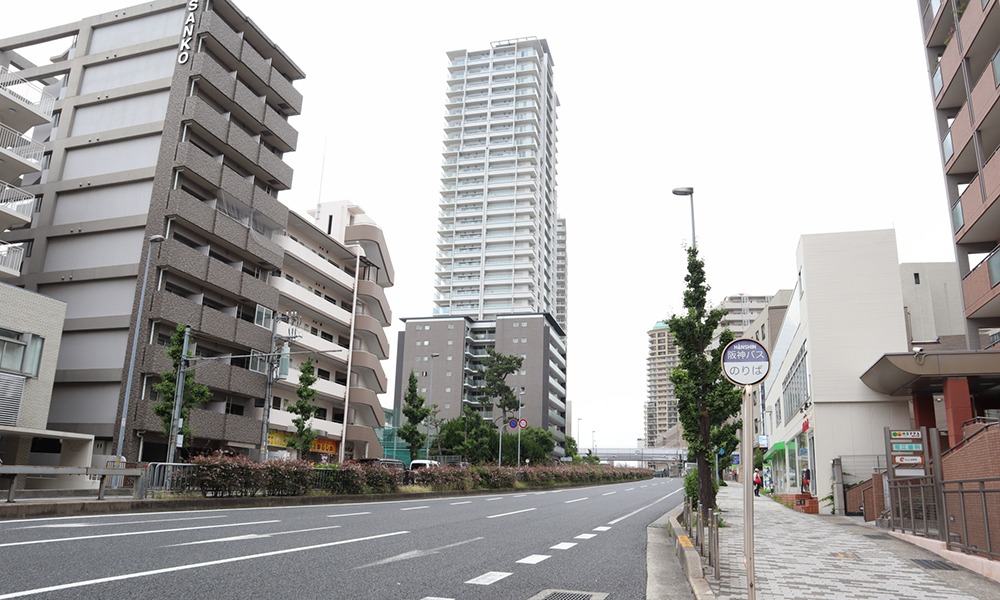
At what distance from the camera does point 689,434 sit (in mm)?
16094

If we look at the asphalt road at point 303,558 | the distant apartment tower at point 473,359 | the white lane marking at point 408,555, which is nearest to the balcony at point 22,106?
the asphalt road at point 303,558

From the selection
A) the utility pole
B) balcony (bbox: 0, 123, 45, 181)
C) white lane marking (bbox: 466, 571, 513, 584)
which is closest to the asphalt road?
white lane marking (bbox: 466, 571, 513, 584)

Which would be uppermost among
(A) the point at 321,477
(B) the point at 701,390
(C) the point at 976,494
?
(B) the point at 701,390

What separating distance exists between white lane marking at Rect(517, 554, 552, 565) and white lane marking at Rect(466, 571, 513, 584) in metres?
1.11

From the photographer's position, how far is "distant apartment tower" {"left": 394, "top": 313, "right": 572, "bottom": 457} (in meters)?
94.9

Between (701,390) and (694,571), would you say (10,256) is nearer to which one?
(701,390)

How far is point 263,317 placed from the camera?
40.3m

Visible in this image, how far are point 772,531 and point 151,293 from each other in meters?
29.8

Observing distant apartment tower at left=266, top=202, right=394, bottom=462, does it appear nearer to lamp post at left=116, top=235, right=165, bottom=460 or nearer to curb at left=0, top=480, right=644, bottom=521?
lamp post at left=116, top=235, right=165, bottom=460

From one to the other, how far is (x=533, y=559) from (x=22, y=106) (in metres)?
33.2

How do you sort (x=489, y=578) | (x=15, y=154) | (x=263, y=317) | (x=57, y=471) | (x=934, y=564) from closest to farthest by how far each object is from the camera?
(x=489, y=578), (x=934, y=564), (x=57, y=471), (x=15, y=154), (x=263, y=317)

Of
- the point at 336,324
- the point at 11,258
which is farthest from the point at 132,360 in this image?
the point at 336,324

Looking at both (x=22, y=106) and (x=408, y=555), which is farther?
(x=22, y=106)

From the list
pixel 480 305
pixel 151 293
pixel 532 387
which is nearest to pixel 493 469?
pixel 151 293
